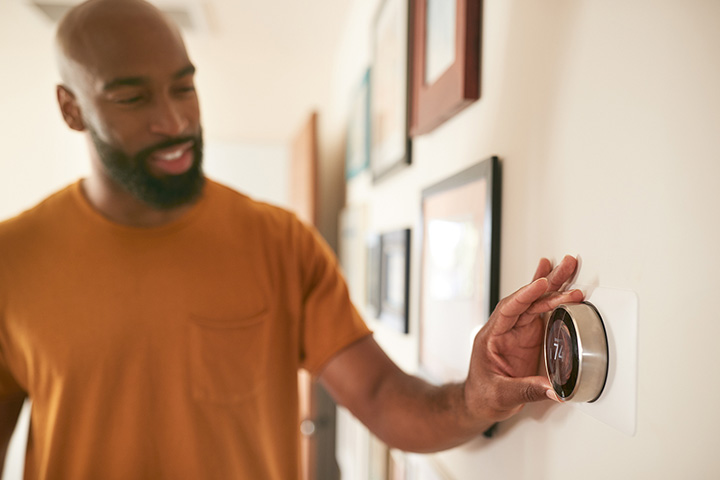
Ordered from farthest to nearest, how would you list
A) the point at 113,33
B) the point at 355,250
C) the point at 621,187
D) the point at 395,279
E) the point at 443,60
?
the point at 355,250
the point at 395,279
the point at 443,60
the point at 113,33
the point at 621,187

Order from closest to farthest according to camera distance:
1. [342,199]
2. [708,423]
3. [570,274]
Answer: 1. [708,423]
2. [570,274]
3. [342,199]

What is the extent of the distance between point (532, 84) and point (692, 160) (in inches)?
9.0

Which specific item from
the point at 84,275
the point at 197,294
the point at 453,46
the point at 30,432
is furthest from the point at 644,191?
the point at 30,432

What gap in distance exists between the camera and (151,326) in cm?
73

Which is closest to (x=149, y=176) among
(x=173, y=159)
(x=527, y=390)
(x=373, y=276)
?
(x=173, y=159)

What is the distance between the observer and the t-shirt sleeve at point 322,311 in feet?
2.56

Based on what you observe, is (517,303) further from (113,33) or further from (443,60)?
(113,33)

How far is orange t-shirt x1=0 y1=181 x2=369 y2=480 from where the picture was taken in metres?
0.71

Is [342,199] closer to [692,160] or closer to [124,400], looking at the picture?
[124,400]

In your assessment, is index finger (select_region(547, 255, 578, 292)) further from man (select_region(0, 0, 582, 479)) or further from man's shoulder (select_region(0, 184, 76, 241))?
man's shoulder (select_region(0, 184, 76, 241))

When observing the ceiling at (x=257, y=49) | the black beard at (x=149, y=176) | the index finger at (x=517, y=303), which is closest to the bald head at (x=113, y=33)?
the black beard at (x=149, y=176)

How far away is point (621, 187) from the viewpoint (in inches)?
13.2

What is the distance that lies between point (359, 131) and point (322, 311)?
86 cm

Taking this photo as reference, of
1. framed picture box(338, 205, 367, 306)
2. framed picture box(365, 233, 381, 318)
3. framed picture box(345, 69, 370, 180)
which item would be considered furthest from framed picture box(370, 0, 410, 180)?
framed picture box(338, 205, 367, 306)
